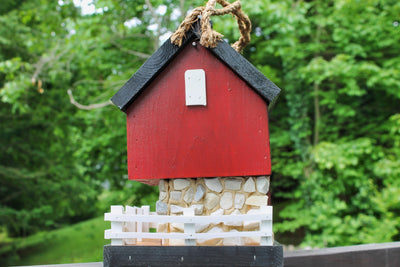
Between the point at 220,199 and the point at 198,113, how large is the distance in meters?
0.42

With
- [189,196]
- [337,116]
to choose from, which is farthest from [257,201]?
[337,116]

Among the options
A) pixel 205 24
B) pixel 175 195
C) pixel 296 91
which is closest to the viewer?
pixel 205 24

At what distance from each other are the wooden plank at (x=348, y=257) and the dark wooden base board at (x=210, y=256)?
325 millimetres

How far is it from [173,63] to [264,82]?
17.6 inches

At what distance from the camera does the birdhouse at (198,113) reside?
167cm

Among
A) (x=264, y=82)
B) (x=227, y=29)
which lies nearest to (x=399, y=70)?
(x=227, y=29)

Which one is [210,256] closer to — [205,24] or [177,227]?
[177,227]

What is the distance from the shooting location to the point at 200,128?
1.69 metres

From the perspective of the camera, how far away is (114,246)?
1579 mm

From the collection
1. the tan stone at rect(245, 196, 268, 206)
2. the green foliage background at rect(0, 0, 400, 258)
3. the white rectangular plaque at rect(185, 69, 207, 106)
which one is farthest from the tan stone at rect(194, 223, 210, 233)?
the green foliage background at rect(0, 0, 400, 258)

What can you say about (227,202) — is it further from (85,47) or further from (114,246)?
(85,47)

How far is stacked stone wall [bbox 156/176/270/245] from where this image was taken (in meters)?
1.68

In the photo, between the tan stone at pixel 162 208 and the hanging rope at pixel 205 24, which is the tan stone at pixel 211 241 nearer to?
the tan stone at pixel 162 208

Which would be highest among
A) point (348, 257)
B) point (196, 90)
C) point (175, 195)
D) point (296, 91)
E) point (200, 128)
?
point (296, 91)
